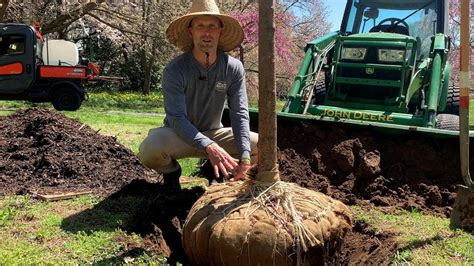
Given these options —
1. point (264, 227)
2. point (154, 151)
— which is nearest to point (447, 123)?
point (154, 151)

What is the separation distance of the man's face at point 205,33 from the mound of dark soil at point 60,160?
5.32ft

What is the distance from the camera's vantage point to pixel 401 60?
620cm

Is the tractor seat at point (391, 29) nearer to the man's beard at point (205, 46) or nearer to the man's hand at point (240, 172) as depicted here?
the man's beard at point (205, 46)

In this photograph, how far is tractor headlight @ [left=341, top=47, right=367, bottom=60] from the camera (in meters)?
6.43

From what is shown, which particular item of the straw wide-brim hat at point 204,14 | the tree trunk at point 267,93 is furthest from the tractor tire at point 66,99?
the tree trunk at point 267,93

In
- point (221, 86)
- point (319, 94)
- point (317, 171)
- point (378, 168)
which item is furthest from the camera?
point (319, 94)

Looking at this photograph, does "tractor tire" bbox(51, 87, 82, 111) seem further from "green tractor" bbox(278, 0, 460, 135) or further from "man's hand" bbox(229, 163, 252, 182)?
"man's hand" bbox(229, 163, 252, 182)

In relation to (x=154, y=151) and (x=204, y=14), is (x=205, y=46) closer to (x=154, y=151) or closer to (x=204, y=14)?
(x=204, y=14)

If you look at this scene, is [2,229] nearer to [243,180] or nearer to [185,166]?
[243,180]

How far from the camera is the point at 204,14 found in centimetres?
362

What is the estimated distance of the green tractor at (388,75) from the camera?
19.4ft

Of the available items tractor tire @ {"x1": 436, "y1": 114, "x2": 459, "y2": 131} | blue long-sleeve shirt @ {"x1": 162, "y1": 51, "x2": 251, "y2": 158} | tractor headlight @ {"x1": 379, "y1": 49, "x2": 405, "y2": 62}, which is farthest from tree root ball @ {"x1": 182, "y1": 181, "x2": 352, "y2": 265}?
tractor headlight @ {"x1": 379, "y1": 49, "x2": 405, "y2": 62}

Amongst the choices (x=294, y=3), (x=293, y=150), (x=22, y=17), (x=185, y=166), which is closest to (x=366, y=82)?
(x=293, y=150)

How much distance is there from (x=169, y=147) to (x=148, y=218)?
60cm
